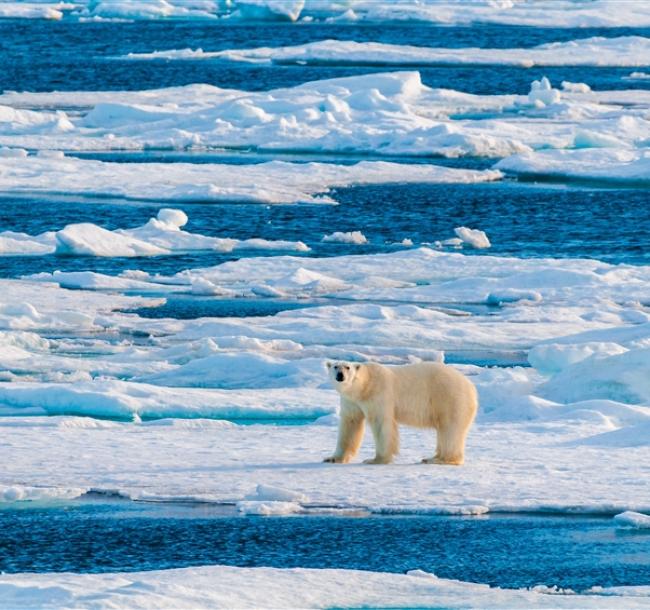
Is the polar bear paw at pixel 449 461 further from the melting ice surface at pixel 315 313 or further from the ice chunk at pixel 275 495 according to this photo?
the ice chunk at pixel 275 495

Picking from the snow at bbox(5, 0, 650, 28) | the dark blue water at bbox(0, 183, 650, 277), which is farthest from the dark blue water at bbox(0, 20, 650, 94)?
the dark blue water at bbox(0, 183, 650, 277)

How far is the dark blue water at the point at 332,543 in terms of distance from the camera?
766 centimetres

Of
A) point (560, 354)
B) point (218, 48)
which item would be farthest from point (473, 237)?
point (218, 48)

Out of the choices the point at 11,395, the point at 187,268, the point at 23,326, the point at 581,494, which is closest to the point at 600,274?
the point at 187,268

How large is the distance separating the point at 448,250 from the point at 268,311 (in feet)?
14.2

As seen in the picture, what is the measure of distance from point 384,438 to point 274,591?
86.8 inches

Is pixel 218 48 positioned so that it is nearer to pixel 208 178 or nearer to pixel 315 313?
pixel 208 178

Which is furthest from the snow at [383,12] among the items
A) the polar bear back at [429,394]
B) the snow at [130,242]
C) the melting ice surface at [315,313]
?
the polar bear back at [429,394]

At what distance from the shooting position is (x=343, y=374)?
Result: 870cm

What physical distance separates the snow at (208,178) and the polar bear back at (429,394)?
13831mm

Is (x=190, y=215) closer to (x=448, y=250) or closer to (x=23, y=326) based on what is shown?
(x=448, y=250)

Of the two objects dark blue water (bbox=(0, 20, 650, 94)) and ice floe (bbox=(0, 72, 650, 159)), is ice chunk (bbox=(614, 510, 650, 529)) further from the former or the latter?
dark blue water (bbox=(0, 20, 650, 94))

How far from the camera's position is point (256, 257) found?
61.4 ft

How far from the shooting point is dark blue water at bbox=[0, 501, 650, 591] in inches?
302
